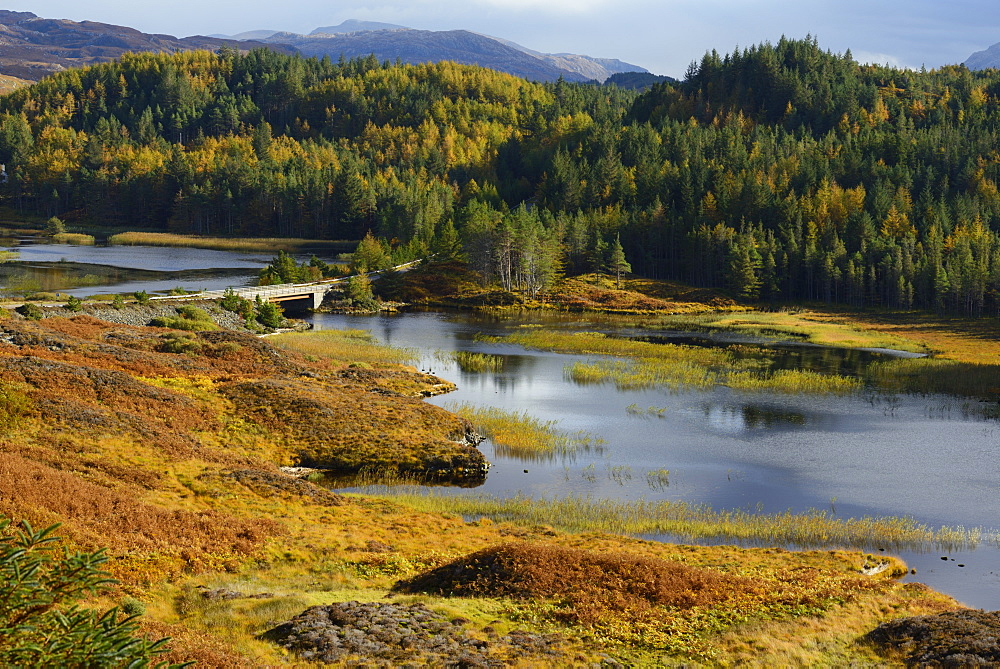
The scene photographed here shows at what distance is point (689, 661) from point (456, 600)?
7253mm

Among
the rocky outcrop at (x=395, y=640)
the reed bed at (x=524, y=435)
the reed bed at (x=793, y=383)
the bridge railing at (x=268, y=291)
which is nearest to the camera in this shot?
the rocky outcrop at (x=395, y=640)

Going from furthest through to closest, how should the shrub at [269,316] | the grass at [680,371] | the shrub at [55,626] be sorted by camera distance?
the shrub at [269,316] < the grass at [680,371] < the shrub at [55,626]

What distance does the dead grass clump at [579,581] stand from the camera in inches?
1011

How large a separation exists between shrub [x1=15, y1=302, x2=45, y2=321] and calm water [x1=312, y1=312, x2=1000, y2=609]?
111ft

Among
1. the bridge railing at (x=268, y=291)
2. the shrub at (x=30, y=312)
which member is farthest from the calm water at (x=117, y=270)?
the shrub at (x=30, y=312)

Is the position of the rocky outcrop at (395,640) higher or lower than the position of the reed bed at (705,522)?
higher

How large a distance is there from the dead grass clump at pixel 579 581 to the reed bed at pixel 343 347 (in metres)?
50.0

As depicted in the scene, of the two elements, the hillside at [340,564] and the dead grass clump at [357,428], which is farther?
the dead grass clump at [357,428]

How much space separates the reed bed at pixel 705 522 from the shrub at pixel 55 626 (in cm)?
2901

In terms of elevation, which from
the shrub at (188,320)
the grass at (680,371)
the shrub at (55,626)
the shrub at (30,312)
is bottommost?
the grass at (680,371)

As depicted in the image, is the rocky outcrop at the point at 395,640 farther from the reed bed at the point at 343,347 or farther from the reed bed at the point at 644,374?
the reed bed at the point at 343,347

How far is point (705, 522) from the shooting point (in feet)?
131

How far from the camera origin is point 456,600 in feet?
85.0

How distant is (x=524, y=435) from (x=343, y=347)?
39.3 meters
